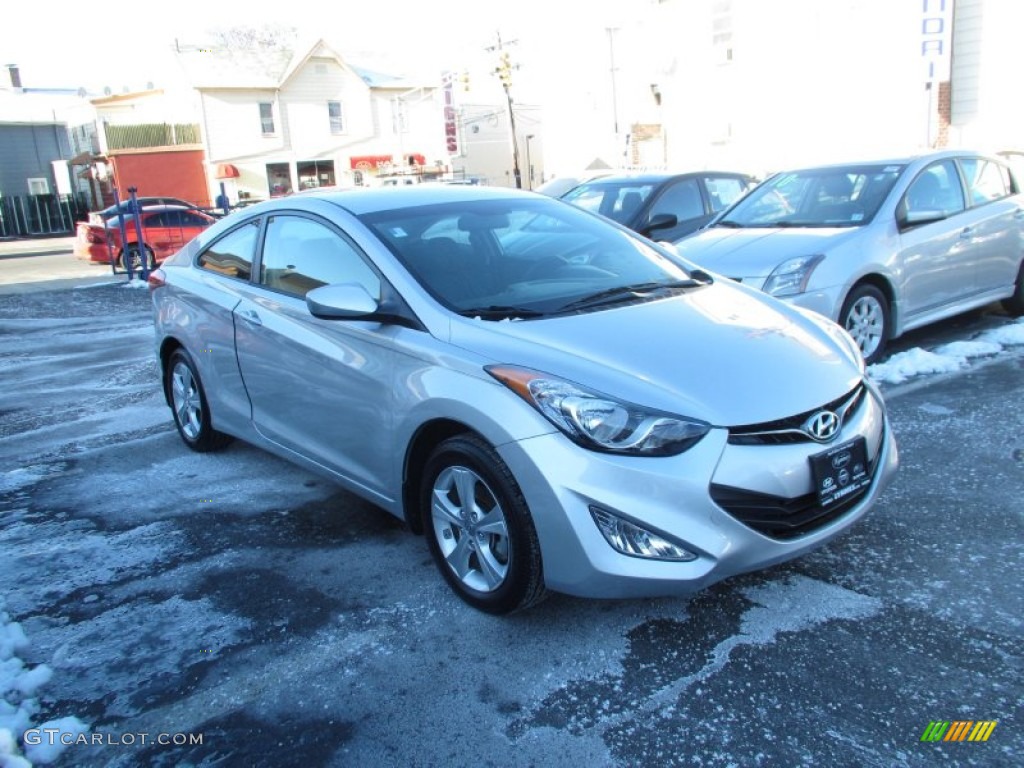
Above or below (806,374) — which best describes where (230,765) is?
below

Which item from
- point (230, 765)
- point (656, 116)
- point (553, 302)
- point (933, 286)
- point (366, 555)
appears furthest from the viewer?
point (656, 116)

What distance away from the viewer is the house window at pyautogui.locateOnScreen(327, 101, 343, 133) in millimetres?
39594

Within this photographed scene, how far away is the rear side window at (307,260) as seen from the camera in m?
3.79

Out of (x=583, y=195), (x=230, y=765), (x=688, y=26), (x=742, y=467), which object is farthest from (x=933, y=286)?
(x=688, y=26)

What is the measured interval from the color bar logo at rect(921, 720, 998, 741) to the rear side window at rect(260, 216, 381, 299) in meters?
2.53

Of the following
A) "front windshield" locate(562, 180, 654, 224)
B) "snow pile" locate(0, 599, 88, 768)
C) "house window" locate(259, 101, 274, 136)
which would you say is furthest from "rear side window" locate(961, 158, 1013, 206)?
"house window" locate(259, 101, 274, 136)

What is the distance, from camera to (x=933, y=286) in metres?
6.71

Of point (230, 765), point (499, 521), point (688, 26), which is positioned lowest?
point (230, 765)

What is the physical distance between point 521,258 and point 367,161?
125 ft

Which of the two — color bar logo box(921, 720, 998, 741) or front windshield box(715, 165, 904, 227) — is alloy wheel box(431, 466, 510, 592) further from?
front windshield box(715, 165, 904, 227)

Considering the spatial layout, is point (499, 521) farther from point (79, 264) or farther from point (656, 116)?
point (656, 116)

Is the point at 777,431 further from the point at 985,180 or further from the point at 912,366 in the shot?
the point at 985,180

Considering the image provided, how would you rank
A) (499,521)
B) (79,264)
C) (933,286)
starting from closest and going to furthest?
(499,521)
(933,286)
(79,264)

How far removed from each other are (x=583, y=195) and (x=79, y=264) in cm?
1743
